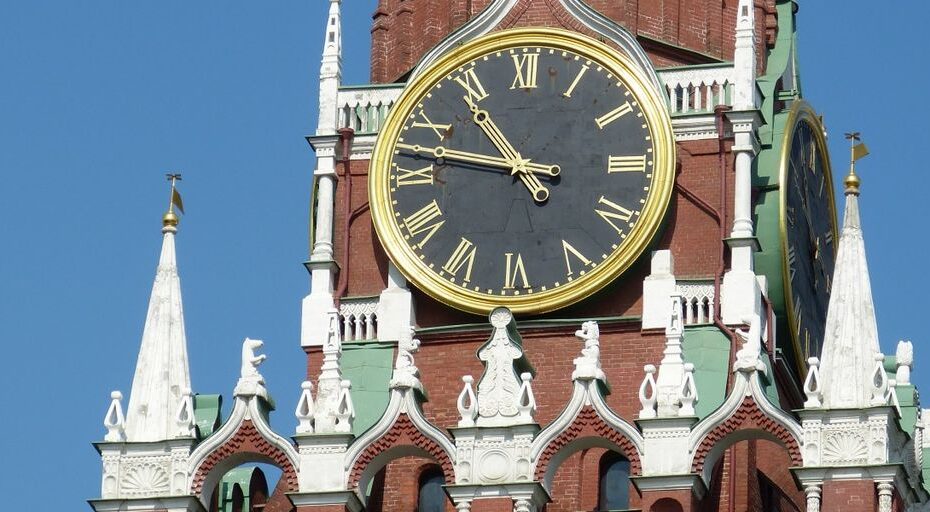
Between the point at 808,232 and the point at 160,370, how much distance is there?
24.4ft

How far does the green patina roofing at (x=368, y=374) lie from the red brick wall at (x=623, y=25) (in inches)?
Result: 134

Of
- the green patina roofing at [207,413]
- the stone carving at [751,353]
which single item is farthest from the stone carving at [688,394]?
the green patina roofing at [207,413]

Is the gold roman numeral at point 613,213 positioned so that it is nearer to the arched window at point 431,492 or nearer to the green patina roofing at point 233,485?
the arched window at point 431,492

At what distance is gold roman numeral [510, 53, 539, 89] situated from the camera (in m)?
50.9

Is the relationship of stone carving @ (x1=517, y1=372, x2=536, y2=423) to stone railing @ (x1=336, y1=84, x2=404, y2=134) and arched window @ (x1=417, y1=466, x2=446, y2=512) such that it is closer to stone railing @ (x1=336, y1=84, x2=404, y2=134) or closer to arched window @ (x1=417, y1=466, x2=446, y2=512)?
arched window @ (x1=417, y1=466, x2=446, y2=512)

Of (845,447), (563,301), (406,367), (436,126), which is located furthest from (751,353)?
(436,126)

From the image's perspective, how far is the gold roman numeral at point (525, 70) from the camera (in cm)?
5091

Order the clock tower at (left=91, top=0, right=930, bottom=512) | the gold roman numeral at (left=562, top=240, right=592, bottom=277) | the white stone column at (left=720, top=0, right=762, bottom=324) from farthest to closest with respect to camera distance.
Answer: the gold roman numeral at (left=562, top=240, right=592, bottom=277) < the white stone column at (left=720, top=0, right=762, bottom=324) < the clock tower at (left=91, top=0, right=930, bottom=512)

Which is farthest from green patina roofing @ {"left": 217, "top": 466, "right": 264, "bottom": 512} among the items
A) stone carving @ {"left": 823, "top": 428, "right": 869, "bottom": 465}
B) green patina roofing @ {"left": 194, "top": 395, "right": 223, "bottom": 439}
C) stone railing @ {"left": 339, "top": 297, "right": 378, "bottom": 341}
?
stone carving @ {"left": 823, "top": 428, "right": 869, "bottom": 465}

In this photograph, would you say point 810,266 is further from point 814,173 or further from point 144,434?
point 144,434

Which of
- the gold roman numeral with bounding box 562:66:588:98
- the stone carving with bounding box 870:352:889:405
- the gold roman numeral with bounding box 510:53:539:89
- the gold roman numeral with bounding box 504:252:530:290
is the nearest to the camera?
the stone carving with bounding box 870:352:889:405

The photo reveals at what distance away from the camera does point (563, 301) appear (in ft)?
163

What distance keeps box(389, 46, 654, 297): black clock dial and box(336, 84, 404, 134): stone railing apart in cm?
74

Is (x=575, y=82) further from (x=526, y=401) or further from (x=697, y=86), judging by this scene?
(x=526, y=401)
